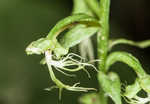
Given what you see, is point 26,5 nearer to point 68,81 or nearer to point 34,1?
point 34,1

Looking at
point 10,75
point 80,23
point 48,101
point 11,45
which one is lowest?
point 48,101

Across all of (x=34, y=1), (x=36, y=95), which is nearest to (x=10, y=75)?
(x=36, y=95)

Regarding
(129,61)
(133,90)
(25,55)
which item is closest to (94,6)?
(129,61)

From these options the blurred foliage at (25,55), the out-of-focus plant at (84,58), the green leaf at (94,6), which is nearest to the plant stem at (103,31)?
the out-of-focus plant at (84,58)

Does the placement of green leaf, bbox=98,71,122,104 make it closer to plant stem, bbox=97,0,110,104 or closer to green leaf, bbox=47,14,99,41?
plant stem, bbox=97,0,110,104

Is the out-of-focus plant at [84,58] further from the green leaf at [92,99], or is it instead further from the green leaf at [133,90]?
the green leaf at [92,99]
